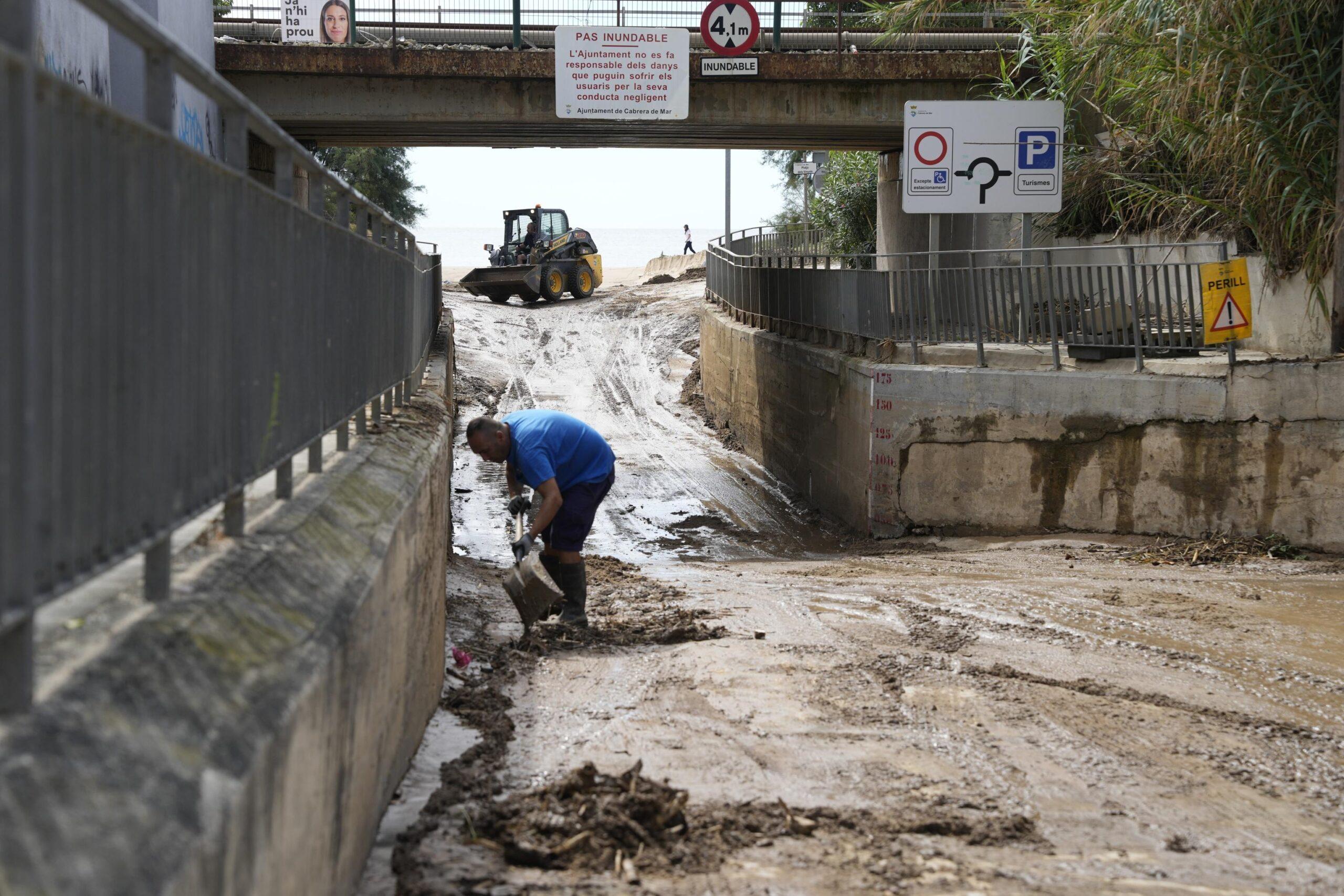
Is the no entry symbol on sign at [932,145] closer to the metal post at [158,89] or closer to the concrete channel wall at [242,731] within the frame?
the concrete channel wall at [242,731]

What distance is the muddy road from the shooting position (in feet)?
13.3

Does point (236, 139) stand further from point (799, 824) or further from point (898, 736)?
point (898, 736)

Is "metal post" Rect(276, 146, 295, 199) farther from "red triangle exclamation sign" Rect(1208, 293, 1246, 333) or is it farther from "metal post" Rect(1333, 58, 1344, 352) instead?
"metal post" Rect(1333, 58, 1344, 352)

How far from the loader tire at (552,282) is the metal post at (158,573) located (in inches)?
1335

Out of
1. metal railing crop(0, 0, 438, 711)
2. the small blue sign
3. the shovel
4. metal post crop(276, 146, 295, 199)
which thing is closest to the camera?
metal railing crop(0, 0, 438, 711)

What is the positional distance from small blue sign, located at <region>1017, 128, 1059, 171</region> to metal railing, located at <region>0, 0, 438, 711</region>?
11.6m

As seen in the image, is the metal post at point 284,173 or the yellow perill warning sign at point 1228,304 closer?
the metal post at point 284,173

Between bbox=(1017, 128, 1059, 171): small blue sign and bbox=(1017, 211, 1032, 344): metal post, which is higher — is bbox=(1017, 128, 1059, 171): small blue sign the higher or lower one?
the higher one

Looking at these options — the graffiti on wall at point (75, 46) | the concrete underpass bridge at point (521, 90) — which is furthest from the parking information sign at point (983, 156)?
the graffiti on wall at point (75, 46)

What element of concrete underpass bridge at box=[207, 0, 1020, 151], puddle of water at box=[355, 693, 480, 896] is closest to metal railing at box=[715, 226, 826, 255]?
concrete underpass bridge at box=[207, 0, 1020, 151]

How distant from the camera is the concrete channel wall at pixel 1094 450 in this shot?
1127cm

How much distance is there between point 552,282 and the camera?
3641 centimetres

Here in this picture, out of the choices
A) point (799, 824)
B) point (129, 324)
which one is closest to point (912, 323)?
point (799, 824)

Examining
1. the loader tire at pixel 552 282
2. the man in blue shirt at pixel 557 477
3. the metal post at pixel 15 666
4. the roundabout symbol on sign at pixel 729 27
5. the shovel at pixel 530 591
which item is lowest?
the shovel at pixel 530 591
